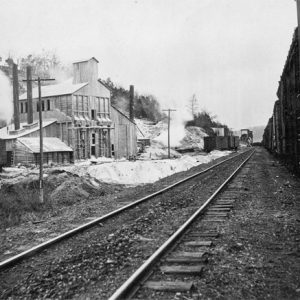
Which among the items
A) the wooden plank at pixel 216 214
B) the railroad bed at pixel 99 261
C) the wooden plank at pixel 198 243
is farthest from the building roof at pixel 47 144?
the wooden plank at pixel 198 243

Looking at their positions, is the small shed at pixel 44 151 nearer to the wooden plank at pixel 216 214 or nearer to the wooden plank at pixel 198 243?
the wooden plank at pixel 216 214

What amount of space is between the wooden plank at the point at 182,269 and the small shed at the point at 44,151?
3284cm

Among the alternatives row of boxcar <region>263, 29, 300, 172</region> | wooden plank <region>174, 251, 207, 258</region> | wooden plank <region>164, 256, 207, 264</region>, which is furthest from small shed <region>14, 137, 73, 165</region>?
wooden plank <region>164, 256, 207, 264</region>

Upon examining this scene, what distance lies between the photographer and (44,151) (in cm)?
3741

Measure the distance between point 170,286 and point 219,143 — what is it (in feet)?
201

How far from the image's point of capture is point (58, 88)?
46.3 m

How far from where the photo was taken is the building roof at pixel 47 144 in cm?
3712

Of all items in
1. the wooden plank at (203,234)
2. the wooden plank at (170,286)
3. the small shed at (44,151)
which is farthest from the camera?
the small shed at (44,151)

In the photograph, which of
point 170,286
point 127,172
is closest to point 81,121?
point 127,172

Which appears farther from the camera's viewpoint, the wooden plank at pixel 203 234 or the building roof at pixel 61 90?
the building roof at pixel 61 90

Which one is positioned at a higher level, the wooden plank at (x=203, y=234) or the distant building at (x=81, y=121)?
the distant building at (x=81, y=121)

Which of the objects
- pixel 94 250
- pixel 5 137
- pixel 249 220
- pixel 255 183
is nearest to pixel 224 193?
pixel 255 183

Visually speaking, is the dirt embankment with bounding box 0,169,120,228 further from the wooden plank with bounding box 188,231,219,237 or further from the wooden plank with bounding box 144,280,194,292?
the wooden plank with bounding box 144,280,194,292

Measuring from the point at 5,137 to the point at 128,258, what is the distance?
35463 millimetres
